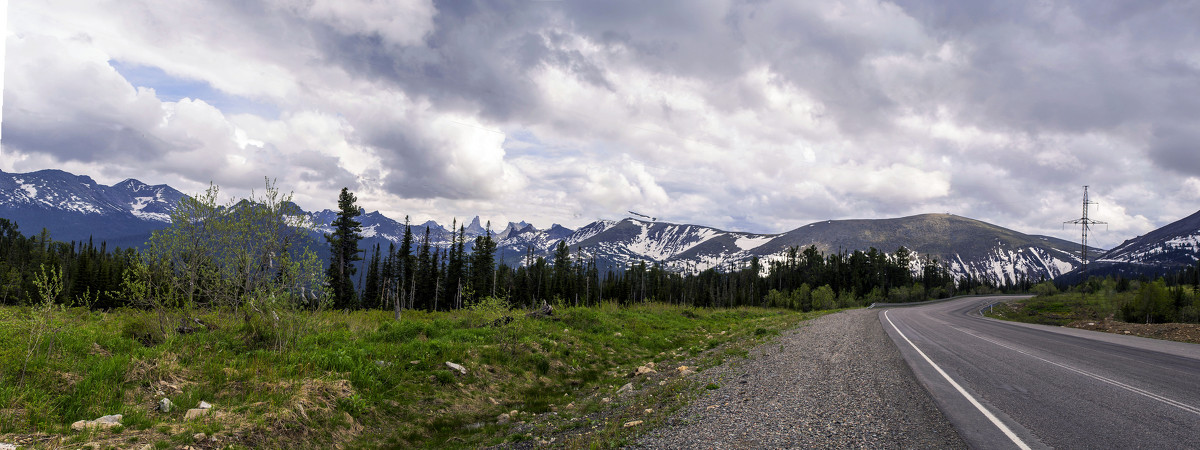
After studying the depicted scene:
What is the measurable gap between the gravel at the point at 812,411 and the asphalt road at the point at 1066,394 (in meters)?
0.55

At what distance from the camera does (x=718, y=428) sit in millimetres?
7344

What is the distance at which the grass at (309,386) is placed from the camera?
7680 millimetres

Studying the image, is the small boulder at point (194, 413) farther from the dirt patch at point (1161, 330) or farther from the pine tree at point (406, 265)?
the pine tree at point (406, 265)

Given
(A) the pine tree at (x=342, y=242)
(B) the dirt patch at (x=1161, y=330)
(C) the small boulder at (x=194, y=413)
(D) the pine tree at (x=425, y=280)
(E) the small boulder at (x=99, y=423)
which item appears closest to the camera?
(E) the small boulder at (x=99, y=423)

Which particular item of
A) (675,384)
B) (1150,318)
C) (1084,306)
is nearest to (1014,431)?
(675,384)

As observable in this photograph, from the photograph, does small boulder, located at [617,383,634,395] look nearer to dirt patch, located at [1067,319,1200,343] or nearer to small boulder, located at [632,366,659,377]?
small boulder, located at [632,366,659,377]

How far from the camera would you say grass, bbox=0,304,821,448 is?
7680 mm

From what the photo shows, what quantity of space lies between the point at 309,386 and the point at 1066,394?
1560cm

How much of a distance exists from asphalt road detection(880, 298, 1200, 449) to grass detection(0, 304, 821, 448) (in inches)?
205

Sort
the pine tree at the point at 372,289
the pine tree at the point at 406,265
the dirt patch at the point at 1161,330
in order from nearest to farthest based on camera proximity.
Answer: the dirt patch at the point at 1161,330
the pine tree at the point at 406,265
the pine tree at the point at 372,289

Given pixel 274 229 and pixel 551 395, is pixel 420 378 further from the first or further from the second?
pixel 274 229

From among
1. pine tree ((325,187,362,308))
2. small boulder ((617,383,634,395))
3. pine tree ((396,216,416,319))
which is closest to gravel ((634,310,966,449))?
small boulder ((617,383,634,395))

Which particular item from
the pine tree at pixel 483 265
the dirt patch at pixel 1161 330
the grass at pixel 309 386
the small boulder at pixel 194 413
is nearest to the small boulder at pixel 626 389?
the grass at pixel 309 386

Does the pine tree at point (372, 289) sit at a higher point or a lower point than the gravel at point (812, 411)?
lower
